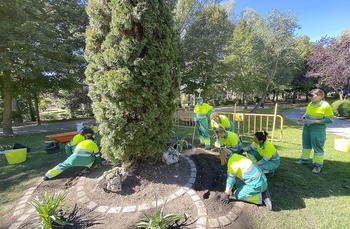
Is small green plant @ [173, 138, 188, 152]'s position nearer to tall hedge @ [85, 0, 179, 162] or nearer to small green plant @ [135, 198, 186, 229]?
tall hedge @ [85, 0, 179, 162]

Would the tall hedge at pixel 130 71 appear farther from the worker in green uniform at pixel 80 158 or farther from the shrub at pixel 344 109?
the shrub at pixel 344 109

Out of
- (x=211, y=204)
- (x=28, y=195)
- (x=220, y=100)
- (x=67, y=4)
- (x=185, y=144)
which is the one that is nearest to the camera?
(x=211, y=204)

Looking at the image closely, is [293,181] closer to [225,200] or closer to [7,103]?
[225,200]

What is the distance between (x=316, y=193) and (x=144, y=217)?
9.64 ft

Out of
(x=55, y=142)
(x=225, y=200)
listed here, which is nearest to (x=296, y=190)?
(x=225, y=200)

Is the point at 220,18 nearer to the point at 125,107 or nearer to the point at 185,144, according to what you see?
the point at 185,144

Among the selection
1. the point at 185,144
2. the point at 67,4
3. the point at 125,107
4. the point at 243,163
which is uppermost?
the point at 67,4

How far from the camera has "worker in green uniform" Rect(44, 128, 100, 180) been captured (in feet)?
12.6

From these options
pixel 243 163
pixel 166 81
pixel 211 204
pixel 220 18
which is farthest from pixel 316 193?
pixel 220 18

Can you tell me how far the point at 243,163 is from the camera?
290 cm

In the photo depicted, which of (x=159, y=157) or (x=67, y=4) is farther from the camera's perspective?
(x=67, y=4)

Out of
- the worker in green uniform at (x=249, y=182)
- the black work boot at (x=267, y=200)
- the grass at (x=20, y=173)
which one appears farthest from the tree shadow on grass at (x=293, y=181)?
the grass at (x=20, y=173)

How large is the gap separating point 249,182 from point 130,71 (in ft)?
8.37

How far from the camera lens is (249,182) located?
9.45 ft
